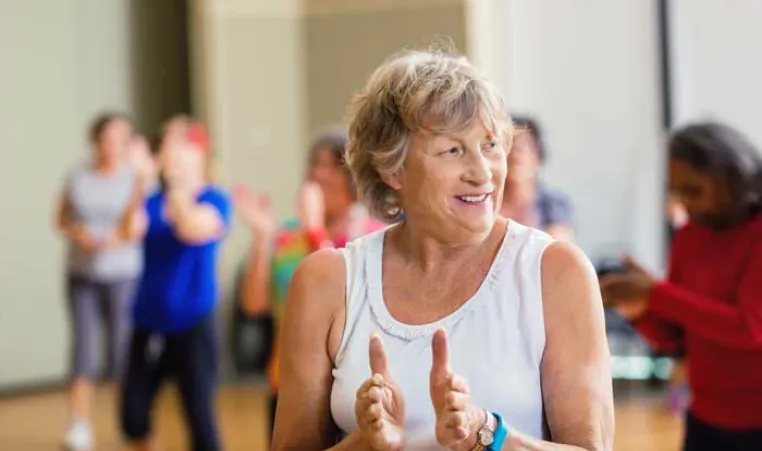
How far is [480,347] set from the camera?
1848 mm

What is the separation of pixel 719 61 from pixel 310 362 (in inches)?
192

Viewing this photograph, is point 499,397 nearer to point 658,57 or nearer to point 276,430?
point 276,430

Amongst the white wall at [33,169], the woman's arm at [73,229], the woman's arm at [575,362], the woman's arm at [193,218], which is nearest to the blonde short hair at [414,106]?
the woman's arm at [575,362]

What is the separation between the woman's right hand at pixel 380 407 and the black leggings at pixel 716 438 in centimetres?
138

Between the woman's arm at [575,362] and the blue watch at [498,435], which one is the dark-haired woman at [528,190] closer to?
the woman's arm at [575,362]

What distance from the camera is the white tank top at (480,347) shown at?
1.83 meters

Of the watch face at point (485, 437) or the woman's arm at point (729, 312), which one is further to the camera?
the woman's arm at point (729, 312)

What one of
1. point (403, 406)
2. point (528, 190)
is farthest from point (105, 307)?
point (403, 406)

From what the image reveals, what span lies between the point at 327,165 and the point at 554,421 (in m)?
1.86

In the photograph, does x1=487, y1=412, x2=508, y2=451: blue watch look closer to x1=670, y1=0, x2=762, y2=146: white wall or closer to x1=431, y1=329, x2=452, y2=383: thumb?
x1=431, y1=329, x2=452, y2=383: thumb

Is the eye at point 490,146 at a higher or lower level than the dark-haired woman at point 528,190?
higher

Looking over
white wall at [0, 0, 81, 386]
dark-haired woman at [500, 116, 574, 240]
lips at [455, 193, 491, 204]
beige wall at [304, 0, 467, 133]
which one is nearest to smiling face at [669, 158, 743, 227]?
dark-haired woman at [500, 116, 574, 240]

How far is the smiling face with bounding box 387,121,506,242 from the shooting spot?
188 centimetres

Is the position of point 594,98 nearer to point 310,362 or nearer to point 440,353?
point 310,362
